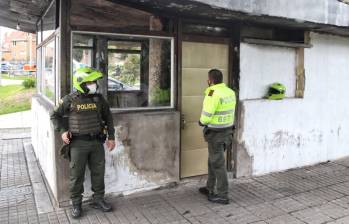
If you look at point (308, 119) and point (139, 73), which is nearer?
point (139, 73)

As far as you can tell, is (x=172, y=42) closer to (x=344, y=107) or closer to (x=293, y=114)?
(x=293, y=114)

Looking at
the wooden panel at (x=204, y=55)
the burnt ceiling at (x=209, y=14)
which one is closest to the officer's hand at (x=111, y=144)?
the wooden panel at (x=204, y=55)

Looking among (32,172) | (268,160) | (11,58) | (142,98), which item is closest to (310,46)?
(268,160)

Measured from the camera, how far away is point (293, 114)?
22.8 ft

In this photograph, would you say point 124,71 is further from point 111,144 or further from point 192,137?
point 192,137

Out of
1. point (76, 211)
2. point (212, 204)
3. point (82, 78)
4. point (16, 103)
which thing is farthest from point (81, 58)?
point (16, 103)

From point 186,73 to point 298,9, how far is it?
1.98 m

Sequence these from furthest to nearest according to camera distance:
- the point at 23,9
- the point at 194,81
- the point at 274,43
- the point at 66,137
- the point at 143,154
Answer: the point at 23,9 → the point at 274,43 → the point at 194,81 → the point at 143,154 → the point at 66,137

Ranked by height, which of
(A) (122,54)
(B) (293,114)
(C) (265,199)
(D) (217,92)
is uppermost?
(A) (122,54)

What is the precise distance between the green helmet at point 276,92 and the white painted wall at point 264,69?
0.30 ft

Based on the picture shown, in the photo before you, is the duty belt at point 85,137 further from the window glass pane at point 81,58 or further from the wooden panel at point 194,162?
the wooden panel at point 194,162

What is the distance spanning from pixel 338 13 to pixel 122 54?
3.76 metres

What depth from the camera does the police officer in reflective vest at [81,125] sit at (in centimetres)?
454

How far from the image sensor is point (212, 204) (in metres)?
5.23
